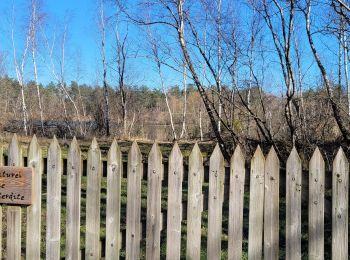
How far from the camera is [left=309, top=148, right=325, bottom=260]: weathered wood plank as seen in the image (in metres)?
2.72

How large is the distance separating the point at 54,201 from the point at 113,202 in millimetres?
472

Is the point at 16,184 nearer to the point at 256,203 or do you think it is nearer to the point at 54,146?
the point at 54,146

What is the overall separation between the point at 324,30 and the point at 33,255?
5.01m

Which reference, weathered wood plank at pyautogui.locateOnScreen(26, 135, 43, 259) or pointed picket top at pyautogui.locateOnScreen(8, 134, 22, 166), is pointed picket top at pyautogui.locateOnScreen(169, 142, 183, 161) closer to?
weathered wood plank at pyautogui.locateOnScreen(26, 135, 43, 259)

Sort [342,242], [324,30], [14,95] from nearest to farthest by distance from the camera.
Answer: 1. [342,242]
2. [324,30]
3. [14,95]

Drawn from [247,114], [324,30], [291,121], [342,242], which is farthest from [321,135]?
[342,242]

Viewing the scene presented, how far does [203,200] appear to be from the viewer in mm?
2896

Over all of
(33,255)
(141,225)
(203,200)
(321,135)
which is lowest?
(33,255)

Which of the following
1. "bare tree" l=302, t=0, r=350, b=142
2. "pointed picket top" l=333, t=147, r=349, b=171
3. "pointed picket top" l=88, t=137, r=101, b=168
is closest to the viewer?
"pointed picket top" l=333, t=147, r=349, b=171

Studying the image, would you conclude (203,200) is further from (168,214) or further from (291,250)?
(291,250)

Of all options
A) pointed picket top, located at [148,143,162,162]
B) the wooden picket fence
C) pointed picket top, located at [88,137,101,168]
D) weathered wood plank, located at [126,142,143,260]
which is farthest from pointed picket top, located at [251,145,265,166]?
pointed picket top, located at [88,137,101,168]

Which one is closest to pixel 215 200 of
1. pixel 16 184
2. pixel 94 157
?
pixel 94 157

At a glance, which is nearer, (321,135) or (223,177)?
(223,177)

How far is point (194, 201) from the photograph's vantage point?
2836 mm
